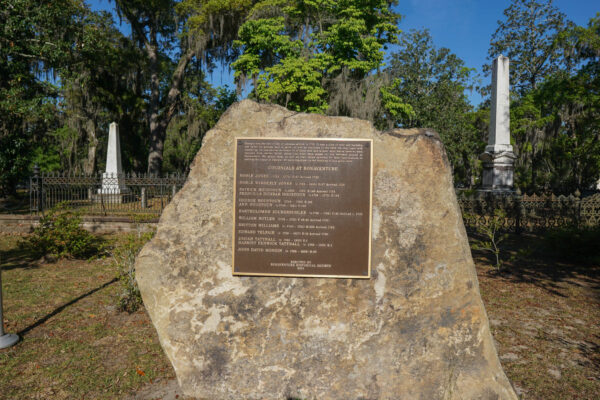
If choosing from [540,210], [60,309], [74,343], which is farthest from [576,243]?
[60,309]

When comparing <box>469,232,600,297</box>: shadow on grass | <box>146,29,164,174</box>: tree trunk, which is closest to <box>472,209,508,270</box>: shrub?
<box>469,232,600,297</box>: shadow on grass

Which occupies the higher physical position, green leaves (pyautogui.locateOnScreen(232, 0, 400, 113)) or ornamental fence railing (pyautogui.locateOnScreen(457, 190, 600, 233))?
green leaves (pyautogui.locateOnScreen(232, 0, 400, 113))

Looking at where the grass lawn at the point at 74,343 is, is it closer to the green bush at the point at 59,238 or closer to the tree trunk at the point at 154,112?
the green bush at the point at 59,238

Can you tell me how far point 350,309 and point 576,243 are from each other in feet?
24.3

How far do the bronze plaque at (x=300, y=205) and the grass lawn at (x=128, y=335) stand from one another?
5.40 ft

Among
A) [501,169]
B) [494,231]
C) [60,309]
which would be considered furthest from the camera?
[501,169]

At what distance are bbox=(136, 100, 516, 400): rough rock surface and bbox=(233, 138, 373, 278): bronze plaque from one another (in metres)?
0.11

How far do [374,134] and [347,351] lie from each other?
6.04ft

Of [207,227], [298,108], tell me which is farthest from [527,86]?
[207,227]

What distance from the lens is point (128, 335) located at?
446 centimetres

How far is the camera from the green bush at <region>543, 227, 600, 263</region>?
25.6 feet

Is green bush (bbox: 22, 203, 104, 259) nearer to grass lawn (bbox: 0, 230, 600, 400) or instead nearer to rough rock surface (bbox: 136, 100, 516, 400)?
grass lawn (bbox: 0, 230, 600, 400)

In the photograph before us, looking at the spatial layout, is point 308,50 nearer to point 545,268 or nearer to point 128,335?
point 545,268

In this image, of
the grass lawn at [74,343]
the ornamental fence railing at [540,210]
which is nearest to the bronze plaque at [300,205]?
the grass lawn at [74,343]
